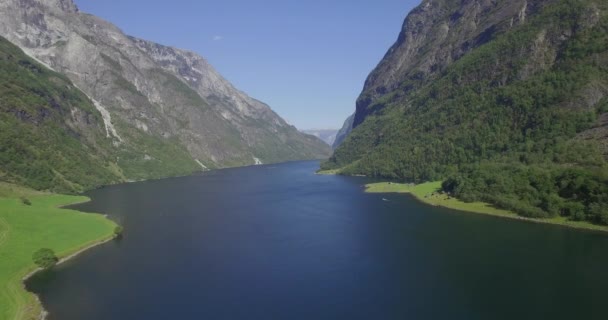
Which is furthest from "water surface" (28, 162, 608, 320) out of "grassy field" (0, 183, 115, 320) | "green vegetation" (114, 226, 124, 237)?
"grassy field" (0, 183, 115, 320)

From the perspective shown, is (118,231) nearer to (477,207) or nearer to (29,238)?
(29,238)

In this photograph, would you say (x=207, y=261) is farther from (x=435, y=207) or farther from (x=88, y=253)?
(x=435, y=207)

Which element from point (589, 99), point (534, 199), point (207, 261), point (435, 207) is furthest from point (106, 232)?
point (589, 99)

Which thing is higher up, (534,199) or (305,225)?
(534,199)

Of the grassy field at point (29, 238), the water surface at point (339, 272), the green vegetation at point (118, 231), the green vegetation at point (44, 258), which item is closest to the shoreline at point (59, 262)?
the grassy field at point (29, 238)

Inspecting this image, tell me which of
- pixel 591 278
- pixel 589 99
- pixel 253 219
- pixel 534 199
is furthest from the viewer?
pixel 589 99

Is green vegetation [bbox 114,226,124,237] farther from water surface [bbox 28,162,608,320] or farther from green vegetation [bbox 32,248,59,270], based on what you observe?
green vegetation [bbox 32,248,59,270]

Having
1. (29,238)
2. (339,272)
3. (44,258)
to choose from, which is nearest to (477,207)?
(339,272)
